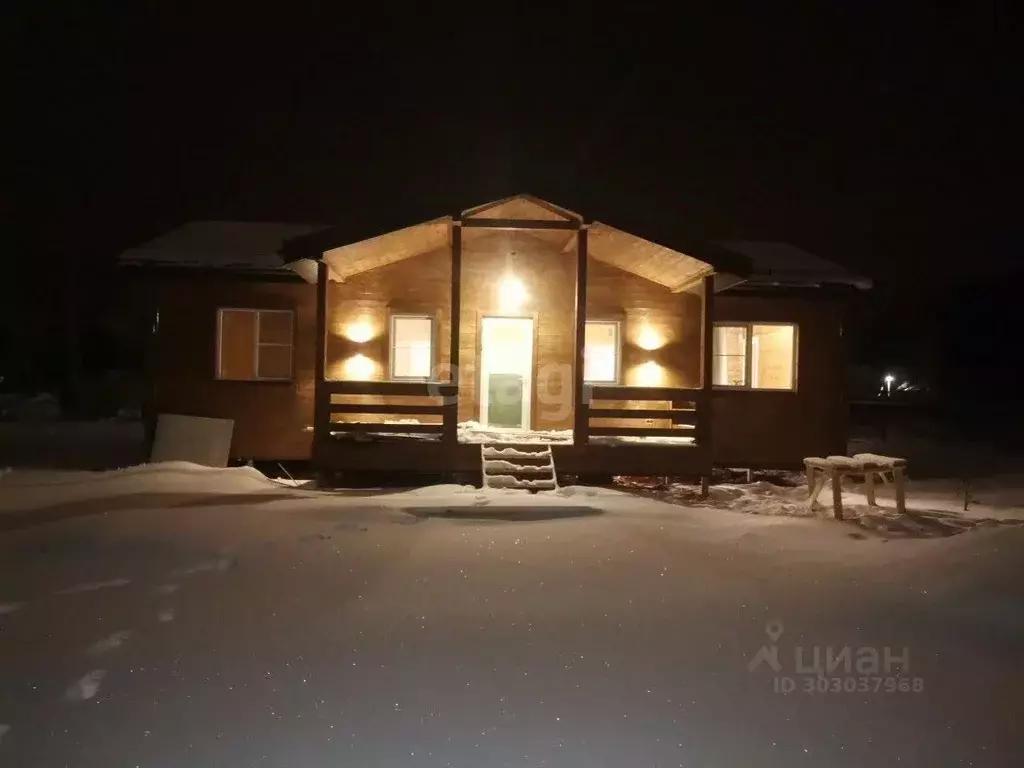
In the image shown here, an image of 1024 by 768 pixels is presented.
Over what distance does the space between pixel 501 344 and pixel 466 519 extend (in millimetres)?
5872

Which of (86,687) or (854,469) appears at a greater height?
(854,469)

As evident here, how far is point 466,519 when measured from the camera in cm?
870

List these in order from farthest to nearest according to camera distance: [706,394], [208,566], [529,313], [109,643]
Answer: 1. [529,313]
2. [706,394]
3. [208,566]
4. [109,643]

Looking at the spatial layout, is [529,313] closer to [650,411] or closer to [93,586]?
[650,411]

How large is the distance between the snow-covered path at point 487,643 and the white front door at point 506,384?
578 centimetres

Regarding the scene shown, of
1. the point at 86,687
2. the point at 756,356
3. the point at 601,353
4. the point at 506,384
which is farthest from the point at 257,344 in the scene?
the point at 86,687

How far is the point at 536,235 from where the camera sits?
44.8 feet

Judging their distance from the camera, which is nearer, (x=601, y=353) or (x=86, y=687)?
(x=86, y=687)

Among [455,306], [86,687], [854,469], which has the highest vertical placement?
[455,306]

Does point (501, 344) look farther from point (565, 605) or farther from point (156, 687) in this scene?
point (156, 687)

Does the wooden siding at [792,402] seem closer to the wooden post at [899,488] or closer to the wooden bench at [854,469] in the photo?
the wooden bench at [854,469]

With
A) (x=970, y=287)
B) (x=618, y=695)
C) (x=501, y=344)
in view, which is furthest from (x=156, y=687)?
(x=970, y=287)

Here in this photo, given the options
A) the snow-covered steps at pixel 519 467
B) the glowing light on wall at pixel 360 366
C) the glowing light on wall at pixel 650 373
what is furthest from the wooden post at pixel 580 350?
the glowing light on wall at pixel 360 366

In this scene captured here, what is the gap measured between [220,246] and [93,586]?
887cm
